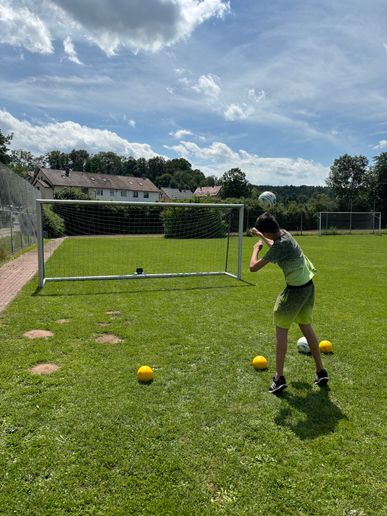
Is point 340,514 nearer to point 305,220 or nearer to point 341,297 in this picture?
point 341,297

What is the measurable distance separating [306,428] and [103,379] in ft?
6.97

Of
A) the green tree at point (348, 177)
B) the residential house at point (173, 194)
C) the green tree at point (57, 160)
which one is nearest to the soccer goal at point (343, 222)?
the green tree at point (348, 177)

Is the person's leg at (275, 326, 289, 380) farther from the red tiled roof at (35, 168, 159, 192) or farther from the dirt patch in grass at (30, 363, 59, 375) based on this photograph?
the red tiled roof at (35, 168, 159, 192)

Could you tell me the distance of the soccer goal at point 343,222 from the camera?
116 feet

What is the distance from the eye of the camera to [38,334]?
568 cm

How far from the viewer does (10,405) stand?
3.59m

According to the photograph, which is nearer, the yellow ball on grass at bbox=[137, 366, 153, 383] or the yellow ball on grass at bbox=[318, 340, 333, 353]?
the yellow ball on grass at bbox=[137, 366, 153, 383]

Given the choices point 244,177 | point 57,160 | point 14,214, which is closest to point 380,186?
point 244,177

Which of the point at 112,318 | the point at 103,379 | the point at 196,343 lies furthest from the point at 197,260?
the point at 103,379

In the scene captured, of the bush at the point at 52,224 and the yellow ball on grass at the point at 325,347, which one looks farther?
the bush at the point at 52,224

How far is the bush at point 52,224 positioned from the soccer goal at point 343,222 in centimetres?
2155

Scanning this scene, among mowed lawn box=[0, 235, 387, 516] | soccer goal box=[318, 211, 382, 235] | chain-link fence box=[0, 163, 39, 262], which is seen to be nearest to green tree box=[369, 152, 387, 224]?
soccer goal box=[318, 211, 382, 235]

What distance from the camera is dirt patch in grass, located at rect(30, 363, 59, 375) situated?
171 inches

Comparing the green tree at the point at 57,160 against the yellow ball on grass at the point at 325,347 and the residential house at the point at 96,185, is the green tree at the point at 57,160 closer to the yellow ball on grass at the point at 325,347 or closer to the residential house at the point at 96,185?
the residential house at the point at 96,185
